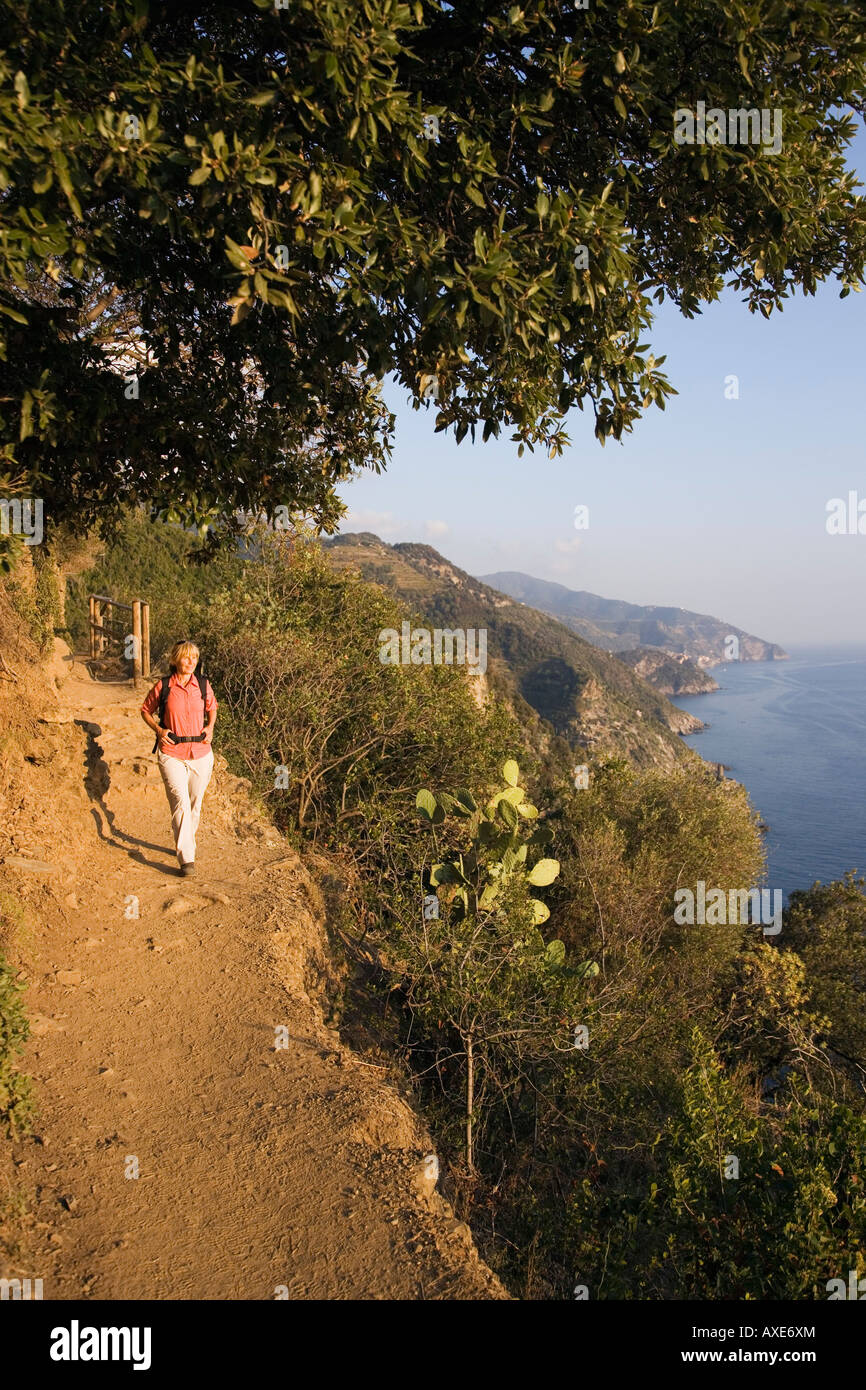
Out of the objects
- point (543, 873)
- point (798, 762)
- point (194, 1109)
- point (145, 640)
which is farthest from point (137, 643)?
point (798, 762)

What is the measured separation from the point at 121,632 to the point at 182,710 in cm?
1244

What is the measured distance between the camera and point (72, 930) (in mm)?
5789

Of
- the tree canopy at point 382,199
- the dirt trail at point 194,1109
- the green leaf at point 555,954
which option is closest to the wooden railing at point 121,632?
the dirt trail at point 194,1109

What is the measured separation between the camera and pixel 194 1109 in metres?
4.32

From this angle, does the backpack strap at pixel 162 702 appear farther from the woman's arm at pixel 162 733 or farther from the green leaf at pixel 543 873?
the green leaf at pixel 543 873

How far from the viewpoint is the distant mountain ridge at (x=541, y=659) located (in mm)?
62219

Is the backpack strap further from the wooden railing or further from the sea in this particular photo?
the sea

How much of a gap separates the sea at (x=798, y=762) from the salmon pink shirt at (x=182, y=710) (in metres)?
17.1

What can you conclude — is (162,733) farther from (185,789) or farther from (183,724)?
(185,789)

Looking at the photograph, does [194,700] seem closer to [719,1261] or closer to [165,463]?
[165,463]

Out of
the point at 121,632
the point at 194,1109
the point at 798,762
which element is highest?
the point at 121,632

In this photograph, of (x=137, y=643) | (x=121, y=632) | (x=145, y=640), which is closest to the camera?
(x=137, y=643)

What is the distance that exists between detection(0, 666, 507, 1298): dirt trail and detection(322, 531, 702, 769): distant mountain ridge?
129ft

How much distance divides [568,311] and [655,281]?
597 millimetres
